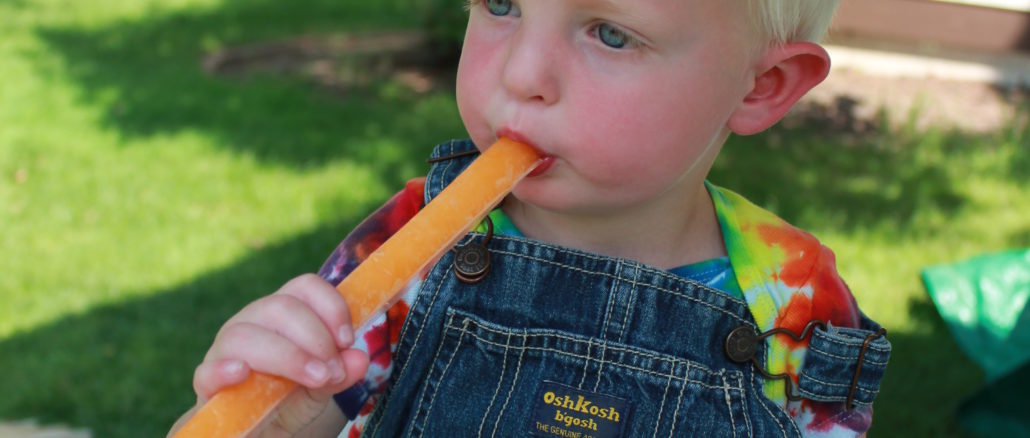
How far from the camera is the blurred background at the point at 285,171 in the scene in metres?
3.41

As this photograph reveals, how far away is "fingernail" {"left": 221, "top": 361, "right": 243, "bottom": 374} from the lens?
3.56ft

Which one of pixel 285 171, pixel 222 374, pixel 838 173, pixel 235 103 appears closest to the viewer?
pixel 222 374

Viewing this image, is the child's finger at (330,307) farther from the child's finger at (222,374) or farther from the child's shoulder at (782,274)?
the child's shoulder at (782,274)

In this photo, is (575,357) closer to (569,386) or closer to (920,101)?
(569,386)

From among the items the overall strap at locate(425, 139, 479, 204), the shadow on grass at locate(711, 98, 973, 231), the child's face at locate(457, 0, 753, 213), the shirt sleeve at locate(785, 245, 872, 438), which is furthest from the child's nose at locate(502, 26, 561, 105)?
the shadow on grass at locate(711, 98, 973, 231)

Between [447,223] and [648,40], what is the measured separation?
37cm

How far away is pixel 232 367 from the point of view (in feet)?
3.57

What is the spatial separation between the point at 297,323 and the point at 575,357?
56cm

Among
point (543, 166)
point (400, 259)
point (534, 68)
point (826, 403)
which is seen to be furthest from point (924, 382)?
point (400, 259)

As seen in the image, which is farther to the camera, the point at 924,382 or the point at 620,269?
the point at 924,382

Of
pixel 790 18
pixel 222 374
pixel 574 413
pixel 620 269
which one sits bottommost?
pixel 222 374

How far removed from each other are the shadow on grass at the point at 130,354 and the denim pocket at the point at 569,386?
1820mm

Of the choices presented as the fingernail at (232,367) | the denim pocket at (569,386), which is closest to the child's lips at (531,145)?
the denim pocket at (569,386)

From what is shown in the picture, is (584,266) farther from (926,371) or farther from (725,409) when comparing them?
(926,371)
